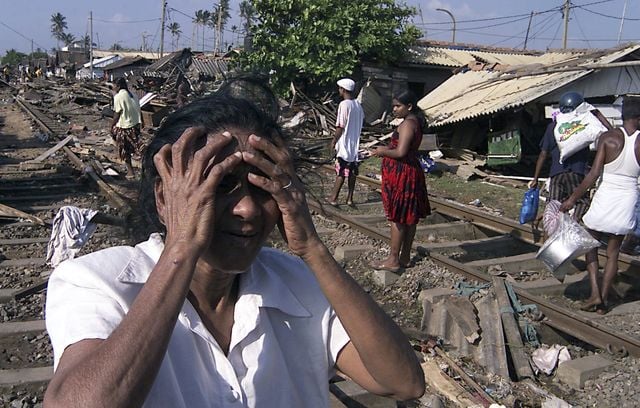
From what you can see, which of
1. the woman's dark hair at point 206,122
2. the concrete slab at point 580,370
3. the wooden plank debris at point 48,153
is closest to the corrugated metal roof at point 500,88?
the wooden plank debris at point 48,153

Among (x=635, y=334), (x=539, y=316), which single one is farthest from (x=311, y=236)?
(x=635, y=334)

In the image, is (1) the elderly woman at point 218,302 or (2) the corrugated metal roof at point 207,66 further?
(2) the corrugated metal roof at point 207,66

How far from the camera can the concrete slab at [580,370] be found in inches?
174

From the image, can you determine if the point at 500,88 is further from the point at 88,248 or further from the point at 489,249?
the point at 88,248

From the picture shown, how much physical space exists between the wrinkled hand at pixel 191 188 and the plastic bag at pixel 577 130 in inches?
239

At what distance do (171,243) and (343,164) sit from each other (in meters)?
7.83

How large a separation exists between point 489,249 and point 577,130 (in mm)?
1798

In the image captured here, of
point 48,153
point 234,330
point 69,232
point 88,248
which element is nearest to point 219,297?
point 234,330

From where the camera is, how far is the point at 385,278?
20.6ft

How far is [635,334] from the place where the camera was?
5246 mm

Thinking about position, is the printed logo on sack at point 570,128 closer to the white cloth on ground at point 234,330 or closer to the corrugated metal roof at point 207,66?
the white cloth on ground at point 234,330

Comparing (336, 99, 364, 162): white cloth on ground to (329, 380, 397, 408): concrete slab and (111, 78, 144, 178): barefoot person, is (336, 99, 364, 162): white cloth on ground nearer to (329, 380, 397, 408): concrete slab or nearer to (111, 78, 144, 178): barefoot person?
(111, 78, 144, 178): barefoot person

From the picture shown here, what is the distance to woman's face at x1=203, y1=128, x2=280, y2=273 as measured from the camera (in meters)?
1.50

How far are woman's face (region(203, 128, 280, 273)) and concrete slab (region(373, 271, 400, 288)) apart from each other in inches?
188
